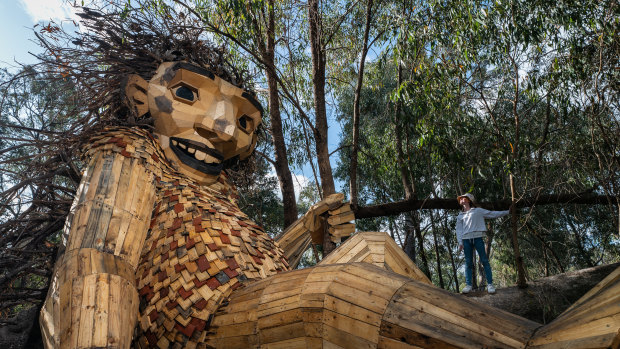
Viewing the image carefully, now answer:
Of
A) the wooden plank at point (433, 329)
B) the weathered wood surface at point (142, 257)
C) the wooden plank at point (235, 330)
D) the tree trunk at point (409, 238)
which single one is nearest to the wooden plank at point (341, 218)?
the weathered wood surface at point (142, 257)

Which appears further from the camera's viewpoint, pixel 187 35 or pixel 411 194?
pixel 411 194

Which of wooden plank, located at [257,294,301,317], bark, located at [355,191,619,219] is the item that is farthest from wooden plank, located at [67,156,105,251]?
bark, located at [355,191,619,219]

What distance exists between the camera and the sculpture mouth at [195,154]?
300 centimetres

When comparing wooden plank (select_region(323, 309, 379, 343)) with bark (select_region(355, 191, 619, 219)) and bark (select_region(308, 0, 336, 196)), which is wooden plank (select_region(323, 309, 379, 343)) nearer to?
bark (select_region(308, 0, 336, 196))

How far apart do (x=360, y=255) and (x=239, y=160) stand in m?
1.58

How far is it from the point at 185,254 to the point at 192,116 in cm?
115

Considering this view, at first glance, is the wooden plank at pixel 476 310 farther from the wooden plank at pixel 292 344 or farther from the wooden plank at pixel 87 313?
the wooden plank at pixel 87 313

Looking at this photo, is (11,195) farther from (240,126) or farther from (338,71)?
(338,71)

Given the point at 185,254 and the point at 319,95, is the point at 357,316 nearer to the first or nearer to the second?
the point at 185,254

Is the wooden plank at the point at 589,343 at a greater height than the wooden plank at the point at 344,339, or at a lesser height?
lesser

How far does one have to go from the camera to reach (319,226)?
11.4 feet

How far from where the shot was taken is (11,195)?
2898mm

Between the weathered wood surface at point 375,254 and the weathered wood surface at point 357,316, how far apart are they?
0.83 m

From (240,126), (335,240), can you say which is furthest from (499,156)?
(240,126)
